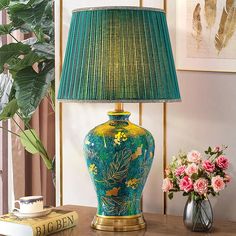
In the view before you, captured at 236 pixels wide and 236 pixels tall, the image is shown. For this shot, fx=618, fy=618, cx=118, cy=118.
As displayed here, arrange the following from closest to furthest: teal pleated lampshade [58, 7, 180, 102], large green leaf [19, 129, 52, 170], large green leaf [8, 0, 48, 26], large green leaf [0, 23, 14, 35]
→ teal pleated lampshade [58, 7, 180, 102]
large green leaf [8, 0, 48, 26]
large green leaf [0, 23, 14, 35]
large green leaf [19, 129, 52, 170]

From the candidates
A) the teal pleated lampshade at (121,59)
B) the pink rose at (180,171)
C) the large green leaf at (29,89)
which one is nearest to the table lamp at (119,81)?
the teal pleated lampshade at (121,59)

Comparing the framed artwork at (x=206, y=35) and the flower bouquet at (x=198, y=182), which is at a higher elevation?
the framed artwork at (x=206, y=35)

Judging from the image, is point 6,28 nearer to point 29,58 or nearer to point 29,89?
point 29,58

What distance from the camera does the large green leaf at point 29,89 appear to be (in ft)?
8.65

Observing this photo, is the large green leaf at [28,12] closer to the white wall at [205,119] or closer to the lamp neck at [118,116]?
the white wall at [205,119]

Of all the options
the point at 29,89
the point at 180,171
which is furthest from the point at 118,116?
the point at 29,89

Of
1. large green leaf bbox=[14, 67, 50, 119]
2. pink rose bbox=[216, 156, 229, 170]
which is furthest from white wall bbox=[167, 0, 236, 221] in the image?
large green leaf bbox=[14, 67, 50, 119]

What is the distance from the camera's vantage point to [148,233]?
2057 millimetres

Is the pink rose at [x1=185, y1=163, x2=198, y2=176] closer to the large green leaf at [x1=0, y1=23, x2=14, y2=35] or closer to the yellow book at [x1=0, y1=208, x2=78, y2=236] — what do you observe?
the yellow book at [x1=0, y1=208, x2=78, y2=236]

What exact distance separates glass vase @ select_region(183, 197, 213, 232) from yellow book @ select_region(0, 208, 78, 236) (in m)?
0.41

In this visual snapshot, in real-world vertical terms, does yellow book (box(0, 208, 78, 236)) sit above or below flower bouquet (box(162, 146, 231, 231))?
below

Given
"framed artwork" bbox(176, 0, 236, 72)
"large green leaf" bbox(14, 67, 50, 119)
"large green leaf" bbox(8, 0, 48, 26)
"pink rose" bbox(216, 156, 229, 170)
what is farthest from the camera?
"large green leaf" bbox(8, 0, 48, 26)

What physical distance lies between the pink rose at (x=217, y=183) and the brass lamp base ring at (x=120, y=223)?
298 mm

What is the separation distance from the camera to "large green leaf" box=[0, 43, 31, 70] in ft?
9.24
